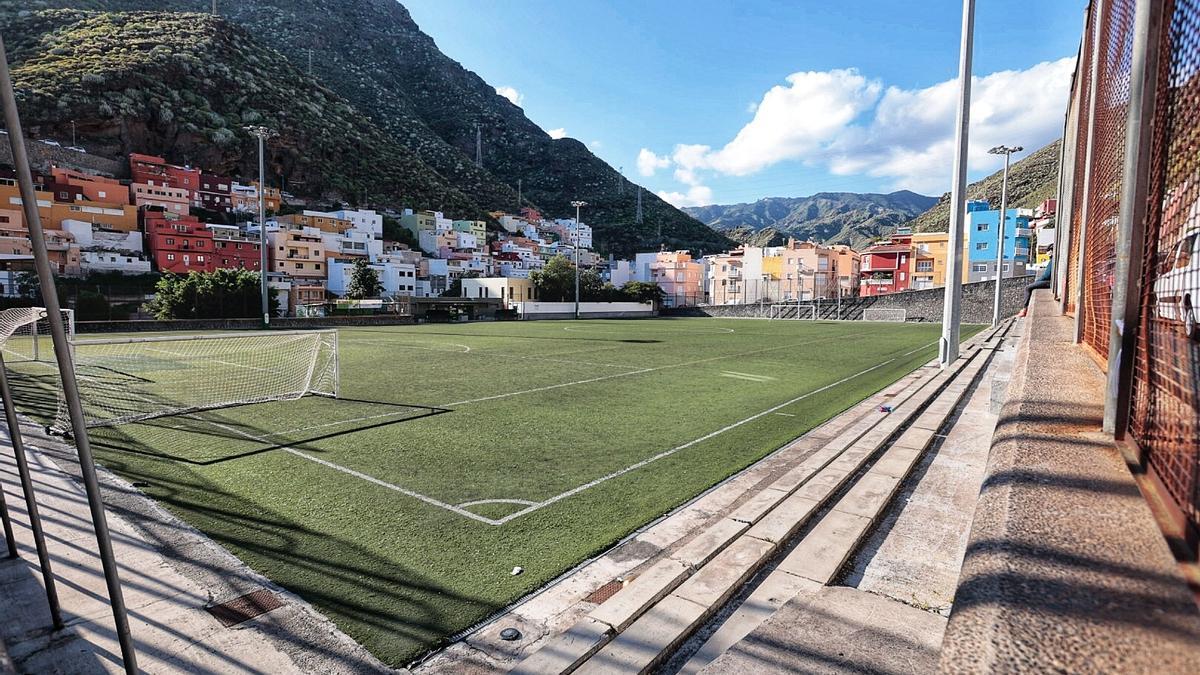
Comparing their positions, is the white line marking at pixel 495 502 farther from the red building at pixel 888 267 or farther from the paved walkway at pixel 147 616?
the red building at pixel 888 267

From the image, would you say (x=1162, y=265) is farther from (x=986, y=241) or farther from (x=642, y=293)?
(x=986, y=241)

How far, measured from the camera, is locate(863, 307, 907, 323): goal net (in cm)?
4444

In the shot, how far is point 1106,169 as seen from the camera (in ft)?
12.1

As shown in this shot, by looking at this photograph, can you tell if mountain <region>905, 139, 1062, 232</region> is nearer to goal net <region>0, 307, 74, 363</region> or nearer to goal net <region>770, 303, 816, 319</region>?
goal net <region>770, 303, 816, 319</region>

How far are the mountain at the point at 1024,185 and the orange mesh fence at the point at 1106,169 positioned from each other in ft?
283

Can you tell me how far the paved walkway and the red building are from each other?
69367 millimetres

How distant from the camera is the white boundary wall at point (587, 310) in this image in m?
50.8

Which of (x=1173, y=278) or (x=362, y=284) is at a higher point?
(x=362, y=284)

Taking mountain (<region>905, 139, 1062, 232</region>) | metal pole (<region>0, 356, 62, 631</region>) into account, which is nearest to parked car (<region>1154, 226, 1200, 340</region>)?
metal pole (<region>0, 356, 62, 631</region>)

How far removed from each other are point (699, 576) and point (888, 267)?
73.0 m

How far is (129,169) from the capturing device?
69.9 m

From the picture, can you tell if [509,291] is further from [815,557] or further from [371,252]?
[815,557]

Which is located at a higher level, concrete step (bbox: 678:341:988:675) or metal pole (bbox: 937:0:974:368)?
metal pole (bbox: 937:0:974:368)

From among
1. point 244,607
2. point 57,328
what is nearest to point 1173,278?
point 57,328
